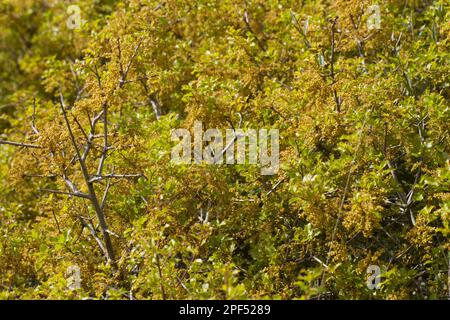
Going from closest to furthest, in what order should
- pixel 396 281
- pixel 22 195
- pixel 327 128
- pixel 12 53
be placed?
pixel 396 281
pixel 327 128
pixel 22 195
pixel 12 53

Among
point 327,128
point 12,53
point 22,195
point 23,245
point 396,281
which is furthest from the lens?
point 12,53

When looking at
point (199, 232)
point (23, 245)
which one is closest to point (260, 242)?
point (199, 232)

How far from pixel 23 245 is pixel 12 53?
442 centimetres

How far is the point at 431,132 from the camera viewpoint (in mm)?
3840

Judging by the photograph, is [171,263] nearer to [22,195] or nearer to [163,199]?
[163,199]

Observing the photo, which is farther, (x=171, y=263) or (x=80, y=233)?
(x=80, y=233)

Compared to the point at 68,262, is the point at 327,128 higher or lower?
higher

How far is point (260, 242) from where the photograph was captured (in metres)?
3.86

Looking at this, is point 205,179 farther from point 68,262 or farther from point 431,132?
point 431,132

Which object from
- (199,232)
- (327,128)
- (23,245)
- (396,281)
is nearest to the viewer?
(396,281)
